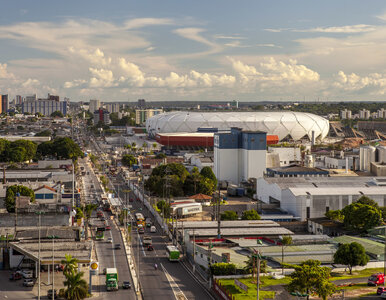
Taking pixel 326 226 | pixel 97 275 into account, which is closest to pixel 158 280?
pixel 97 275

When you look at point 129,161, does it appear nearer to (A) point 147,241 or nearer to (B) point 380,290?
(A) point 147,241

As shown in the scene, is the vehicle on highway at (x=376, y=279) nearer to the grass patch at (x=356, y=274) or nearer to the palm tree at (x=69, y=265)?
the grass patch at (x=356, y=274)

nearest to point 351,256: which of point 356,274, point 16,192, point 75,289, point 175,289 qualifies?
point 356,274

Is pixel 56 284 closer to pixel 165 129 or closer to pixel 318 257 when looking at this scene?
pixel 318 257

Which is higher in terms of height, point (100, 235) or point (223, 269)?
point (223, 269)

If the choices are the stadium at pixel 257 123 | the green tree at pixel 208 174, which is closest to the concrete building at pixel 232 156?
the green tree at pixel 208 174

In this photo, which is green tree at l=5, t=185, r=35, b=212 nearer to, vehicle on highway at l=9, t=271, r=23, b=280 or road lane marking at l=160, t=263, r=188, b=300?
vehicle on highway at l=9, t=271, r=23, b=280
